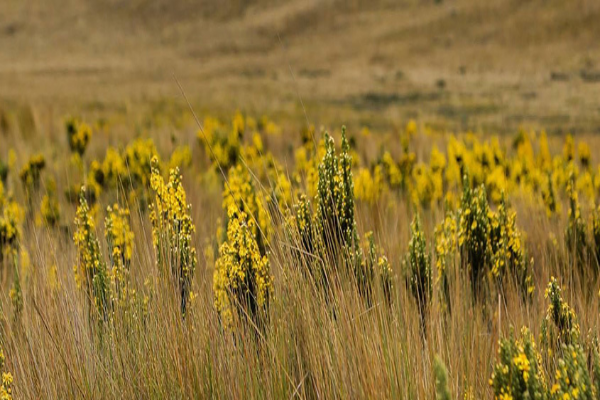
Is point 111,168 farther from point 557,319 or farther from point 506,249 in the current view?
point 557,319

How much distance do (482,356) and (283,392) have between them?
22.8 inches

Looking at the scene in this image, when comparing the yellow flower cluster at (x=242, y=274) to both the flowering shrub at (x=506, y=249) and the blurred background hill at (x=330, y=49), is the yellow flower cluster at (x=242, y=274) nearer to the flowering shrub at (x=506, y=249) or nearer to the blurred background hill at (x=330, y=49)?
the flowering shrub at (x=506, y=249)

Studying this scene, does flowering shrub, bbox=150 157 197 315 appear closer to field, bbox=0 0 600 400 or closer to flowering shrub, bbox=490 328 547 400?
field, bbox=0 0 600 400

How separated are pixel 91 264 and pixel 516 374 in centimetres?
142

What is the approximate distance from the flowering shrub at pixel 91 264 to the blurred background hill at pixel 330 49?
596 inches

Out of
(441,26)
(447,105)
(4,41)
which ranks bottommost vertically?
(447,105)

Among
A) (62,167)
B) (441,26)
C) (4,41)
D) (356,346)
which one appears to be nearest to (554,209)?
(356,346)

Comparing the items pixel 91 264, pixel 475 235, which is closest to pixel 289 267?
pixel 91 264

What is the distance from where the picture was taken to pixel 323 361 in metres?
1.77

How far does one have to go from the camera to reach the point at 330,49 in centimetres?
5572

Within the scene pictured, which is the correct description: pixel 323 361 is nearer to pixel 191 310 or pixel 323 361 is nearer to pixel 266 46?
pixel 191 310

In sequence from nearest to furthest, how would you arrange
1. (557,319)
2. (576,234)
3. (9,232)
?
(557,319) < (576,234) < (9,232)

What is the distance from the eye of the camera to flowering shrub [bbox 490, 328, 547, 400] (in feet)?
4.47

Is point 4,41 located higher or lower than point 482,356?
higher
